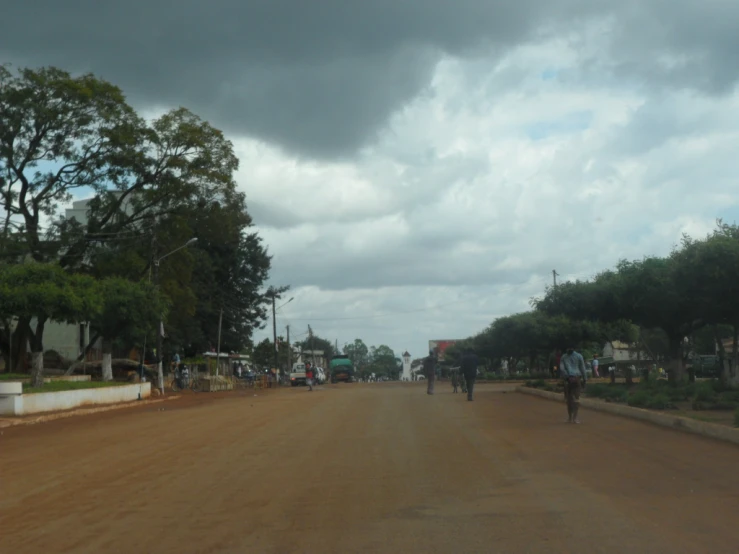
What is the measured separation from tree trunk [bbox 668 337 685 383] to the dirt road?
1796 cm

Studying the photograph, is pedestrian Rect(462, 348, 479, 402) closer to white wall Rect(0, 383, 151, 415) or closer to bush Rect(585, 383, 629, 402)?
bush Rect(585, 383, 629, 402)

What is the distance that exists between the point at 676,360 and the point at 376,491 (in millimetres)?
27831

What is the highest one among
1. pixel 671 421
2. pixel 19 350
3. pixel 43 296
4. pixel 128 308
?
pixel 128 308

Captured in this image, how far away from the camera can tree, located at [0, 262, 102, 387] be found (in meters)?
26.8

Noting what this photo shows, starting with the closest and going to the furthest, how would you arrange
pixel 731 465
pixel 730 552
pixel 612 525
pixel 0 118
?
1. pixel 730 552
2. pixel 612 525
3. pixel 731 465
4. pixel 0 118

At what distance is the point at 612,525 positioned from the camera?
7.34 meters

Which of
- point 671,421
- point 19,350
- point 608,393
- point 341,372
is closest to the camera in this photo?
point 671,421

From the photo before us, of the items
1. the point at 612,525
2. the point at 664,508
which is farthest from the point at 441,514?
the point at 664,508

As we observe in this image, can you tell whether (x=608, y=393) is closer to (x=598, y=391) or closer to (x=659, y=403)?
(x=598, y=391)

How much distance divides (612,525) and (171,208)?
1446 inches

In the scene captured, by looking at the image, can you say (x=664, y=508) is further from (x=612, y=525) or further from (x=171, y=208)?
(x=171, y=208)

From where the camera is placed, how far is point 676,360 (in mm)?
34250

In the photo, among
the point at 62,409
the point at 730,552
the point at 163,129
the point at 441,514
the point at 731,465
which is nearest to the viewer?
the point at 730,552

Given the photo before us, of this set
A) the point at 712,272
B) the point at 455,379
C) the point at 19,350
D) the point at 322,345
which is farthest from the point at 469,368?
the point at 322,345
